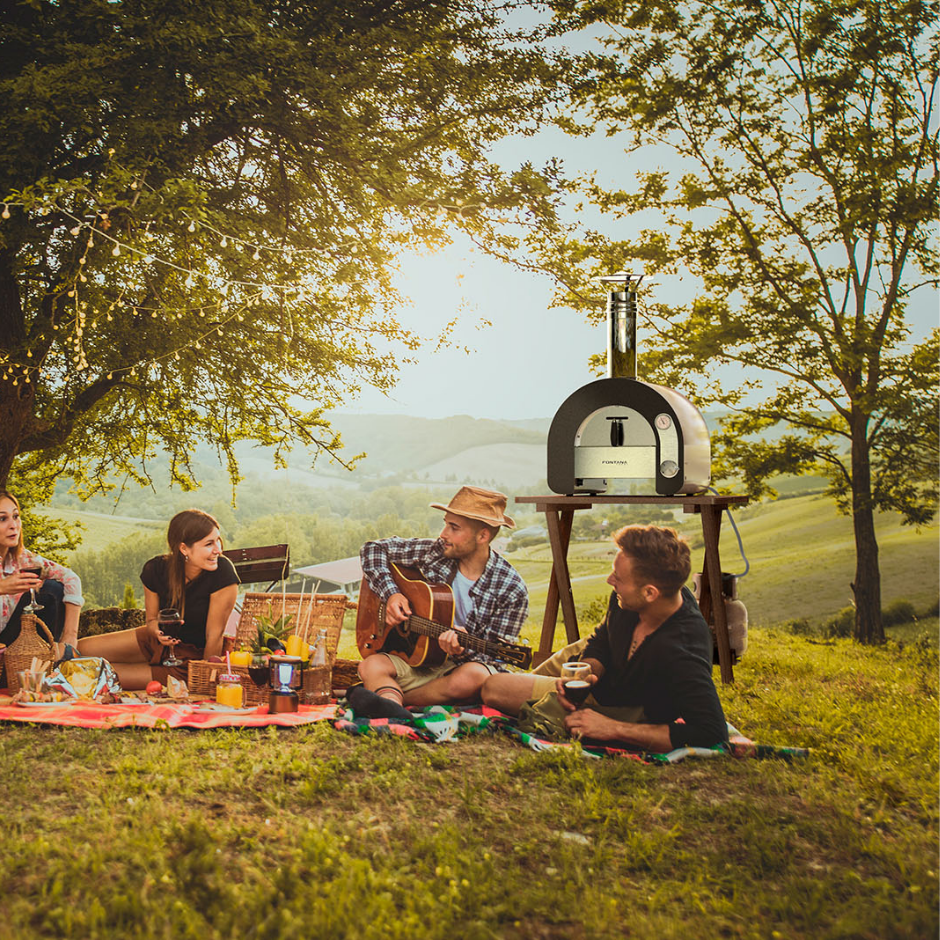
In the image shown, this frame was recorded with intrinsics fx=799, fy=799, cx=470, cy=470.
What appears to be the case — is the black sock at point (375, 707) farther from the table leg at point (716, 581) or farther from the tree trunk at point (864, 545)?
the tree trunk at point (864, 545)

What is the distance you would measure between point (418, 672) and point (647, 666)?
121cm

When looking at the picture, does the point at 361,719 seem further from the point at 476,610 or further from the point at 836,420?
the point at 836,420

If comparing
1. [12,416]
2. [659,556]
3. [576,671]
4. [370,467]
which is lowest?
[576,671]

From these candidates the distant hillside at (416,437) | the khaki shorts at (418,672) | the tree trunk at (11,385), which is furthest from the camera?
the distant hillside at (416,437)

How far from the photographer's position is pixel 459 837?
8.96 ft

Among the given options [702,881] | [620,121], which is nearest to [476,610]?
[702,881]

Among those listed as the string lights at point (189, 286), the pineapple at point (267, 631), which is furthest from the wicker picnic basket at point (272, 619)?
the string lights at point (189, 286)

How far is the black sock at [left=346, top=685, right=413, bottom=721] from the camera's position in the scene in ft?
12.9

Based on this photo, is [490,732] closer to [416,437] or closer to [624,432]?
[624,432]

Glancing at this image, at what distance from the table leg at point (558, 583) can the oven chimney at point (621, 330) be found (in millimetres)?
797

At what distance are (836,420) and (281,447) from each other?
4.06 m

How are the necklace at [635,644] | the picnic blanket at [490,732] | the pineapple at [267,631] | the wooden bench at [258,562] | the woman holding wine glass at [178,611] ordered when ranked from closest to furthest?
the picnic blanket at [490,732]
the necklace at [635,644]
the pineapple at [267,631]
the woman holding wine glass at [178,611]
the wooden bench at [258,562]

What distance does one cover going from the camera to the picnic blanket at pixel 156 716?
12.6ft

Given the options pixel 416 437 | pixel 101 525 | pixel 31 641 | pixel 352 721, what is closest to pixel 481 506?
pixel 352 721
